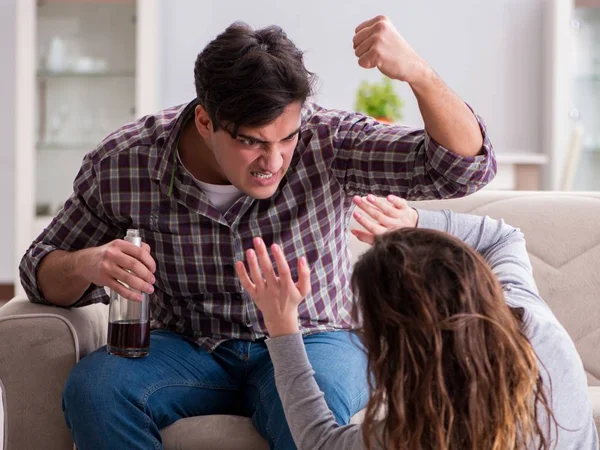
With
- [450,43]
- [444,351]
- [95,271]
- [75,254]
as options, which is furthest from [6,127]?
[444,351]

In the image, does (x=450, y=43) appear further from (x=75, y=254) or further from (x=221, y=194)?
(x=75, y=254)

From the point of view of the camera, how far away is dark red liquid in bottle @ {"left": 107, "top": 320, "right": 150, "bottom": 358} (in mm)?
1632

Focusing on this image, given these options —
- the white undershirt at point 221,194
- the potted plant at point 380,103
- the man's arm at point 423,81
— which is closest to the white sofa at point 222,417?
the white undershirt at point 221,194

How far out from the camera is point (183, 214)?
1769 millimetres

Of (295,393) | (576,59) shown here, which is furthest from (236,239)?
(576,59)

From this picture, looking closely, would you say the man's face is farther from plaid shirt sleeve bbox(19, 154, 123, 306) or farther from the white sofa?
the white sofa

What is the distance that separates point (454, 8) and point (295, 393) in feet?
11.6

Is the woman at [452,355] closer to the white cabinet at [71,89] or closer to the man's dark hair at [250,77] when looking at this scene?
the man's dark hair at [250,77]

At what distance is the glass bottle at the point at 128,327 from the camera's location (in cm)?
162

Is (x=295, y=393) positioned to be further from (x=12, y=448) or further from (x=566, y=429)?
(x=12, y=448)

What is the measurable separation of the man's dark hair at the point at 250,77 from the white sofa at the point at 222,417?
0.52 m

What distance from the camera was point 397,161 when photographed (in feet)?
5.62

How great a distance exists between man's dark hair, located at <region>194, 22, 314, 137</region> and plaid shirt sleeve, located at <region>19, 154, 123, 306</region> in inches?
13.5

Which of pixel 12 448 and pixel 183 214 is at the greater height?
pixel 183 214
